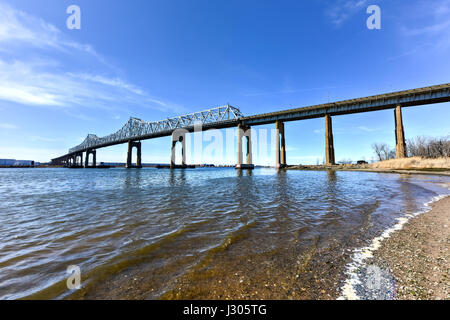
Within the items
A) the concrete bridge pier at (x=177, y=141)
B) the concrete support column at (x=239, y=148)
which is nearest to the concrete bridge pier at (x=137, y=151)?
the concrete bridge pier at (x=177, y=141)

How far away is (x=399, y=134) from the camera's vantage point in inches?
1577

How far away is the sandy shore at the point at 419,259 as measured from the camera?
7.72 ft

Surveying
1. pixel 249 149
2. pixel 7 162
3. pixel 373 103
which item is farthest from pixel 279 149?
pixel 7 162

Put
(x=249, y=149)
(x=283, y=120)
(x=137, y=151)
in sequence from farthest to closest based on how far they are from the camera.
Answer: (x=137, y=151) → (x=249, y=149) → (x=283, y=120)

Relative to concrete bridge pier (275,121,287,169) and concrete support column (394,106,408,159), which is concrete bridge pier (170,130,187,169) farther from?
concrete support column (394,106,408,159)

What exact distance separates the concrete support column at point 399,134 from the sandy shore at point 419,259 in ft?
156

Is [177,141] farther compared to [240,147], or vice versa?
[177,141]

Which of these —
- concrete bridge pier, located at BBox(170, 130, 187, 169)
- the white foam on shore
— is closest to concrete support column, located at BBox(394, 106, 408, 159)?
the white foam on shore

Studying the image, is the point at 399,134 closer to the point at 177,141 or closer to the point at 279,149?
the point at 279,149

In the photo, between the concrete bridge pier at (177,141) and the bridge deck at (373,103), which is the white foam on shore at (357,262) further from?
the concrete bridge pier at (177,141)

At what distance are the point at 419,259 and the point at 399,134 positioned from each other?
2067 inches

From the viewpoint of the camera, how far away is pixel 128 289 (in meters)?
2.55

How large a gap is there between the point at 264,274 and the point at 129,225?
472cm

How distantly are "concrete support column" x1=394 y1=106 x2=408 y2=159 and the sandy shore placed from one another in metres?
47.6
